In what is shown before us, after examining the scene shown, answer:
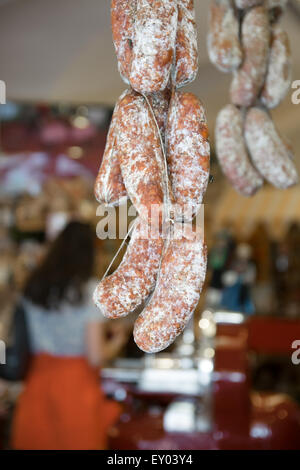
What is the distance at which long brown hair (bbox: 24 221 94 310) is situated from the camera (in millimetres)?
2609

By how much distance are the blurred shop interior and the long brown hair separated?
0.92ft

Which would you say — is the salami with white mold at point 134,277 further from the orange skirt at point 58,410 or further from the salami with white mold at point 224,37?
the orange skirt at point 58,410

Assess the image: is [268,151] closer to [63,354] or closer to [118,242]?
[63,354]

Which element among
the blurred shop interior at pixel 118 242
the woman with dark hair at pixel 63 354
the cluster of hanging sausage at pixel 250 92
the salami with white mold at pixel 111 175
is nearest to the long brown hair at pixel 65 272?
the woman with dark hair at pixel 63 354

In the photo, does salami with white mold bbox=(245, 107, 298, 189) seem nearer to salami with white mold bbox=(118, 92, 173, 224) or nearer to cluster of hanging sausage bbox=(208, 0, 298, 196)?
cluster of hanging sausage bbox=(208, 0, 298, 196)

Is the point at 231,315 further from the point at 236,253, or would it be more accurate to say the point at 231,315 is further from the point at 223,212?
the point at 223,212

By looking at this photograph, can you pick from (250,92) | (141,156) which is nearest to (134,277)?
(141,156)

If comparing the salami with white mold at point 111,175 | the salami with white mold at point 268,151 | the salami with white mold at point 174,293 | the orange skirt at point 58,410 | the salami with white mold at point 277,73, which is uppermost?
the salami with white mold at point 277,73

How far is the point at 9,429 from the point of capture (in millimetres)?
3406

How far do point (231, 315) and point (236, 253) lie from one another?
3.22 meters

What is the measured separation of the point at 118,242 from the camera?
18.0 feet

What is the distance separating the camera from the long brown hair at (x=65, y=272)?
8.56 feet

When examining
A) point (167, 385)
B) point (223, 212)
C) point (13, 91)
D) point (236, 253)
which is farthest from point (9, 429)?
point (223, 212)

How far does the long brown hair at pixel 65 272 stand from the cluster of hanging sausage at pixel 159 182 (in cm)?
166
